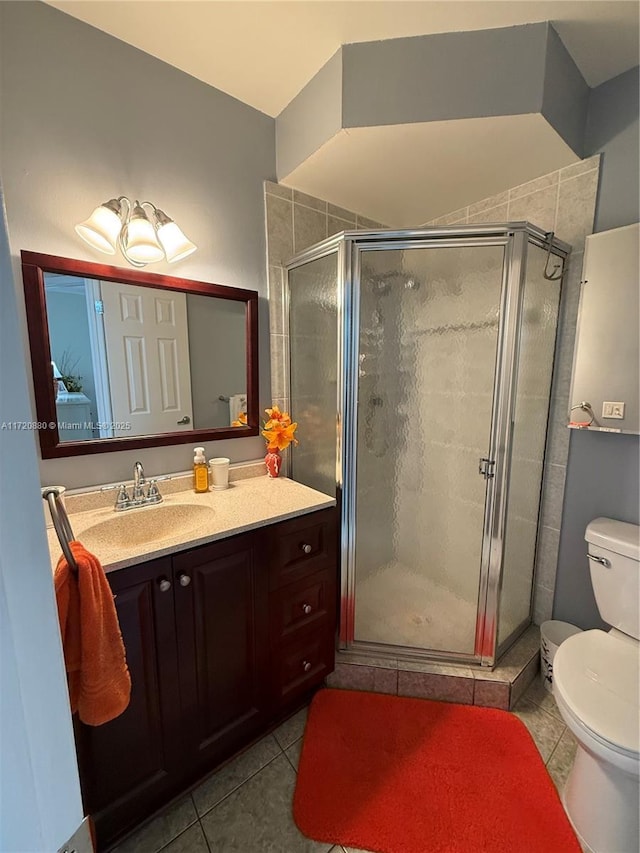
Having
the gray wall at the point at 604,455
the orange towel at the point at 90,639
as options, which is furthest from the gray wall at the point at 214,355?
the gray wall at the point at 604,455

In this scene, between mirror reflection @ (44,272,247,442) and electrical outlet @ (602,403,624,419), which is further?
electrical outlet @ (602,403,624,419)

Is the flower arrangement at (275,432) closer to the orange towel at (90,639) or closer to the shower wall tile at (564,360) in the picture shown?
the orange towel at (90,639)

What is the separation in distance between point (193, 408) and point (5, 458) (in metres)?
1.26

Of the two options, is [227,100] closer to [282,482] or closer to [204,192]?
[204,192]

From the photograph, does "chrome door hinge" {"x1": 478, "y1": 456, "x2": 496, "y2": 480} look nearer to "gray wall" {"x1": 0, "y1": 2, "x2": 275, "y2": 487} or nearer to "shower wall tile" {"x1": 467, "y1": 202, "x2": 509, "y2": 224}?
"gray wall" {"x1": 0, "y1": 2, "x2": 275, "y2": 487}

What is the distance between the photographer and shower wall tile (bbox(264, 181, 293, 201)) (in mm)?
1713

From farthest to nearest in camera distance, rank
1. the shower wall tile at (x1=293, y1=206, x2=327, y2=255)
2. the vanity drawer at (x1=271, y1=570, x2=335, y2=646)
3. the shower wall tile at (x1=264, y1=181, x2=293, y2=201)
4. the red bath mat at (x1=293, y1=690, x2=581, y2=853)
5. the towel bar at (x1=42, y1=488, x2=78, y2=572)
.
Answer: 1. the shower wall tile at (x1=293, y1=206, x2=327, y2=255)
2. the shower wall tile at (x1=264, y1=181, x2=293, y2=201)
3. the vanity drawer at (x1=271, y1=570, x2=335, y2=646)
4. the red bath mat at (x1=293, y1=690, x2=581, y2=853)
5. the towel bar at (x1=42, y1=488, x2=78, y2=572)

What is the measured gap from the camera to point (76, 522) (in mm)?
1269

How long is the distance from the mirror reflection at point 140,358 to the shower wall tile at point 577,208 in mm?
1466

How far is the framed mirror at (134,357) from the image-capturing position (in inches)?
49.3

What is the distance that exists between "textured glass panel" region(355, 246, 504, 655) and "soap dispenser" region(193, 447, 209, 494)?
0.67 metres

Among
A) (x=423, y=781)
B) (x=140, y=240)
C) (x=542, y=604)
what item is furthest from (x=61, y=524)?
(x=542, y=604)

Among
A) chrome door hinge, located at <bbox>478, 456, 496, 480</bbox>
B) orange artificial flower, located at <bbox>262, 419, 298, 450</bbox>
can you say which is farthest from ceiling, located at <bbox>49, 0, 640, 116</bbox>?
chrome door hinge, located at <bbox>478, 456, 496, 480</bbox>

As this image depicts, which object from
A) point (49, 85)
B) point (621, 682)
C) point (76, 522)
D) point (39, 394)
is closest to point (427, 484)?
point (621, 682)
